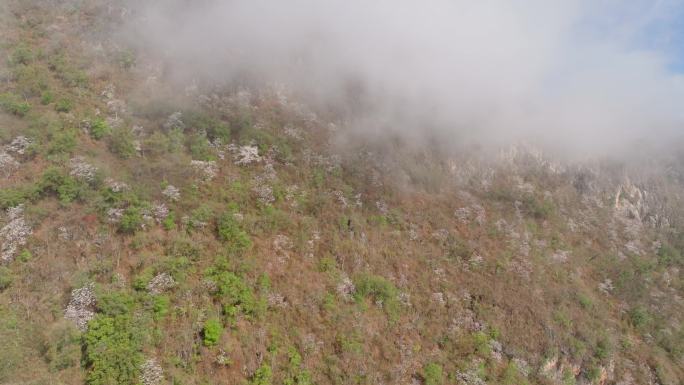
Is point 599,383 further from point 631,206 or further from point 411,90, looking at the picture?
point 411,90

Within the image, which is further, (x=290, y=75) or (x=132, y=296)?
(x=290, y=75)

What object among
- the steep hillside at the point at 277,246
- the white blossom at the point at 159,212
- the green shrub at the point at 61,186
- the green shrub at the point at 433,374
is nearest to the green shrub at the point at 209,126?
the steep hillside at the point at 277,246

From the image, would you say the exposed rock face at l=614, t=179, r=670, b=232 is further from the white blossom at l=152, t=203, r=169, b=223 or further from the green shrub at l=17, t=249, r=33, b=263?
the green shrub at l=17, t=249, r=33, b=263

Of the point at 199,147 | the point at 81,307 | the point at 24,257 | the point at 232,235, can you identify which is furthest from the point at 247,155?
the point at 81,307

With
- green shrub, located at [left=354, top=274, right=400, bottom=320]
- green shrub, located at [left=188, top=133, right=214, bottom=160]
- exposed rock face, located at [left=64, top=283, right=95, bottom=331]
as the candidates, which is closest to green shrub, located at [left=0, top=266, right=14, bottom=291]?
exposed rock face, located at [left=64, top=283, right=95, bottom=331]

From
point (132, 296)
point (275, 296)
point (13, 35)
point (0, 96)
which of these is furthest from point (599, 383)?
point (13, 35)

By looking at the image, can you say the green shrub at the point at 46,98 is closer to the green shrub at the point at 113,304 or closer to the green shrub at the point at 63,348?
the green shrub at the point at 113,304
